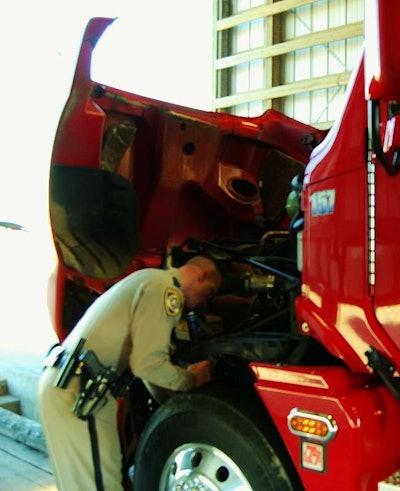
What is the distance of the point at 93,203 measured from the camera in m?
3.35

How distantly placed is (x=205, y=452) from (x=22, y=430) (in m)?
2.72

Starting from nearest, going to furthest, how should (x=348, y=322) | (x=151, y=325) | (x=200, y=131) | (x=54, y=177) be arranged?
(x=348, y=322) → (x=151, y=325) → (x=54, y=177) → (x=200, y=131)

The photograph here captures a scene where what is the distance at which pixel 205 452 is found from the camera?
8.17 feet

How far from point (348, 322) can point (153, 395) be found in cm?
122

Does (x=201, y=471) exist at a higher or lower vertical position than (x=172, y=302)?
lower

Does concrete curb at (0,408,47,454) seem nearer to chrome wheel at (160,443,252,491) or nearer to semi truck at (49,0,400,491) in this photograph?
semi truck at (49,0,400,491)

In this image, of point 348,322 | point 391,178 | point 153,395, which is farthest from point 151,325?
point 391,178

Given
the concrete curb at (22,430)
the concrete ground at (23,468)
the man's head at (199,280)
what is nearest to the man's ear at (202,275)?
the man's head at (199,280)

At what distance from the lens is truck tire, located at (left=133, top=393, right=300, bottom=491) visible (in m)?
2.31

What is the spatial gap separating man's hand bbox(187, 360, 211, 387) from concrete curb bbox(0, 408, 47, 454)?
2236 mm

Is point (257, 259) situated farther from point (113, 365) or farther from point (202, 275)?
point (113, 365)

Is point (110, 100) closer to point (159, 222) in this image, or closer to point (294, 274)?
point (159, 222)

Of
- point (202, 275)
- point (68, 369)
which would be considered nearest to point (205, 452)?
point (68, 369)

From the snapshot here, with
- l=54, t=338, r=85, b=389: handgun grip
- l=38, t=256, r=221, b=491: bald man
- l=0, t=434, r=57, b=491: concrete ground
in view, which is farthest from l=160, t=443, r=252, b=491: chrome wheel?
l=0, t=434, r=57, b=491: concrete ground
